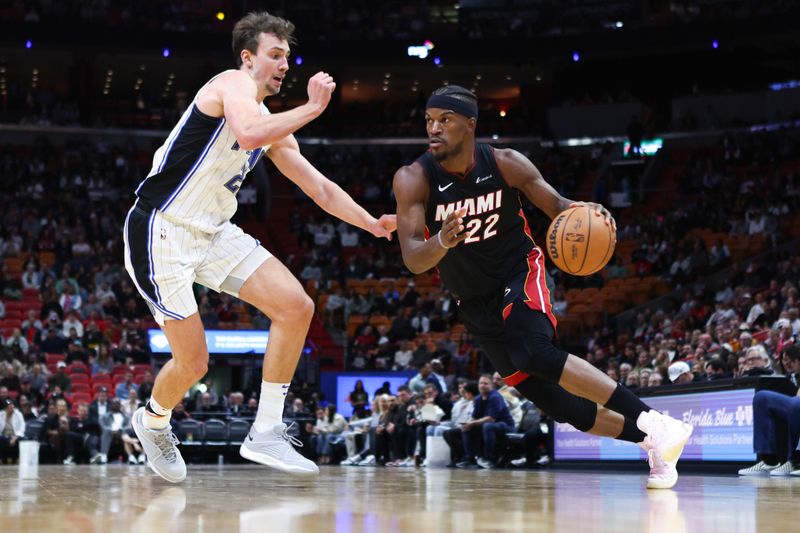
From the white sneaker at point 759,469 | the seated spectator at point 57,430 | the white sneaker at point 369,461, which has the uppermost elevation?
the white sneaker at point 759,469

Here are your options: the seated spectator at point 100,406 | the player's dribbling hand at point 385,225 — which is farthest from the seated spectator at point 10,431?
the player's dribbling hand at point 385,225

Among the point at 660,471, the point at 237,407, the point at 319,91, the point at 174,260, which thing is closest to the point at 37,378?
the point at 237,407

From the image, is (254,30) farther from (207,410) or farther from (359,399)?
(359,399)

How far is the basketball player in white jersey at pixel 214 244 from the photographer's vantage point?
5.40 m

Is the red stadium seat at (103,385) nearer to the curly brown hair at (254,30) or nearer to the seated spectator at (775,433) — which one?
the seated spectator at (775,433)

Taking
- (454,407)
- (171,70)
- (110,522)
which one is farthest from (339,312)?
(110,522)

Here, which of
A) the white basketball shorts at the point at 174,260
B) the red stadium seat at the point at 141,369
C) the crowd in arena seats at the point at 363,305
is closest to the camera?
the white basketball shorts at the point at 174,260

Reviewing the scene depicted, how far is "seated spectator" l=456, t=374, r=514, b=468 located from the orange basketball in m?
8.87

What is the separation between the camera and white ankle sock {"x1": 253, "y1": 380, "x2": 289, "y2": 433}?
556 cm

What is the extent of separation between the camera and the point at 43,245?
26.3 metres

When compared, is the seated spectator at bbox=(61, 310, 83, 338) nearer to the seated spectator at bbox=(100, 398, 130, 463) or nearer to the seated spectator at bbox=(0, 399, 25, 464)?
the seated spectator at bbox=(100, 398, 130, 463)

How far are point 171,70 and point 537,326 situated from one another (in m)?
30.8

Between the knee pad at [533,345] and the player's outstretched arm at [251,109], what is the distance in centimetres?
140

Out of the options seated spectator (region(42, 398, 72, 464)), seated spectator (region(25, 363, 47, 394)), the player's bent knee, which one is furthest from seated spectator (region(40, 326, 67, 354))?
the player's bent knee
